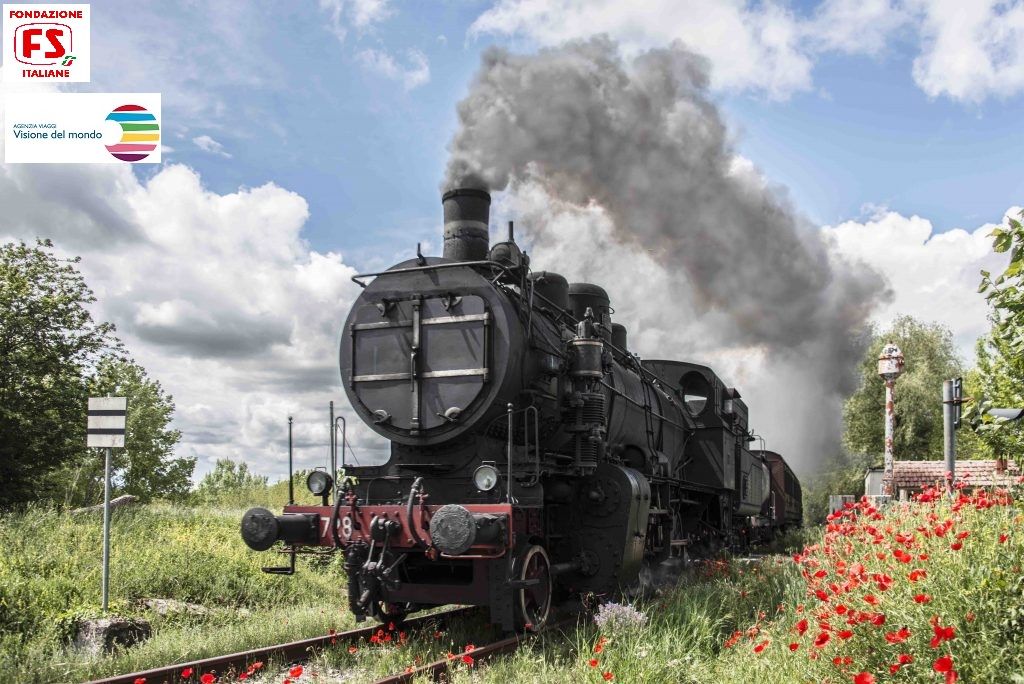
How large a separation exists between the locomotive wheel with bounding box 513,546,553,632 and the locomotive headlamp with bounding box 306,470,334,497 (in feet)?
7.26

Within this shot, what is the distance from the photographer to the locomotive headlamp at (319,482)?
Answer: 320 inches

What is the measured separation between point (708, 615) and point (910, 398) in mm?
35331

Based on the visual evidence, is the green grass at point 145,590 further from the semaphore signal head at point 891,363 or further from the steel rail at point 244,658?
the semaphore signal head at point 891,363

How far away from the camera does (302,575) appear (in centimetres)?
1192

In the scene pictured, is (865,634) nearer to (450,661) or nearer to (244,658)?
(450,661)

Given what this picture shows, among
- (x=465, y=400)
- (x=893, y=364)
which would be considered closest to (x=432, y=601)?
(x=465, y=400)

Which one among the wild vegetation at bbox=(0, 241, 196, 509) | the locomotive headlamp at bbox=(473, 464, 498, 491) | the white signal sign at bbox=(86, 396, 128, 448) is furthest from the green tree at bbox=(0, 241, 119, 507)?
the locomotive headlamp at bbox=(473, 464, 498, 491)

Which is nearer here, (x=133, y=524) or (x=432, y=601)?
(x=432, y=601)

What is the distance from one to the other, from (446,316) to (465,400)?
0.87m

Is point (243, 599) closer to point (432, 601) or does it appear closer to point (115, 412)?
point (115, 412)

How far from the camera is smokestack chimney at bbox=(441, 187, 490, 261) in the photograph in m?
8.50

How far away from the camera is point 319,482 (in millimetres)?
8164

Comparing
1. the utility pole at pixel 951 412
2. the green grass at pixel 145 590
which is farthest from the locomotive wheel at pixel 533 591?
the utility pole at pixel 951 412

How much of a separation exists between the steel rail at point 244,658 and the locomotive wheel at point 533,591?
141 cm
